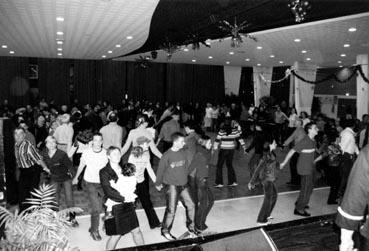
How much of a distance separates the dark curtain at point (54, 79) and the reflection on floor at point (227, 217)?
16.8m

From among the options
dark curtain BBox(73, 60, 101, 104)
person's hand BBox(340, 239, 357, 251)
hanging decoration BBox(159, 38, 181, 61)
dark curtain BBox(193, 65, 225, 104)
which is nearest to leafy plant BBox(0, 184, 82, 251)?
person's hand BBox(340, 239, 357, 251)

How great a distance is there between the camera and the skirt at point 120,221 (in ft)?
12.6

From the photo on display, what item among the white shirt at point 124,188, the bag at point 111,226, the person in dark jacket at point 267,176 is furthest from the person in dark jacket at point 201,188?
the bag at point 111,226

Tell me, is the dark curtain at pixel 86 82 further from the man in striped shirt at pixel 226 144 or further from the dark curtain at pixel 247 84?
the man in striped shirt at pixel 226 144

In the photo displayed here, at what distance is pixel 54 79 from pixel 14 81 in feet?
6.88

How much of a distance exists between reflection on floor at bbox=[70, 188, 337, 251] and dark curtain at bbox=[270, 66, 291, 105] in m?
18.5

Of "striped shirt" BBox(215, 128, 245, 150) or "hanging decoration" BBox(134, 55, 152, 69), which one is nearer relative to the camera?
"striped shirt" BBox(215, 128, 245, 150)

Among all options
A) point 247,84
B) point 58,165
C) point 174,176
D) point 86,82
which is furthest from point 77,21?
point 247,84

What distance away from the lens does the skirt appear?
12.6ft

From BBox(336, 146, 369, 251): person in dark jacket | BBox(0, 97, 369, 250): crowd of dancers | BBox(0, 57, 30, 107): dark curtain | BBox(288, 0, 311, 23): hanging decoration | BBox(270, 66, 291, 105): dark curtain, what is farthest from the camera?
BBox(270, 66, 291, 105): dark curtain

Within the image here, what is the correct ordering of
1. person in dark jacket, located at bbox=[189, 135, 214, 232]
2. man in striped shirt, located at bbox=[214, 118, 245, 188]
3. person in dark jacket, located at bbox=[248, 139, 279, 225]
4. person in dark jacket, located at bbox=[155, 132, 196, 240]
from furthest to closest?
man in striped shirt, located at bbox=[214, 118, 245, 188] → person in dark jacket, located at bbox=[248, 139, 279, 225] → person in dark jacket, located at bbox=[189, 135, 214, 232] → person in dark jacket, located at bbox=[155, 132, 196, 240]

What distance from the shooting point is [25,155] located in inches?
196

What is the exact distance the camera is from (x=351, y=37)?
35.3ft

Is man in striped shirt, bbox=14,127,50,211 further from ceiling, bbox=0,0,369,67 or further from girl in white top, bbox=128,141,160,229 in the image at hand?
ceiling, bbox=0,0,369,67
